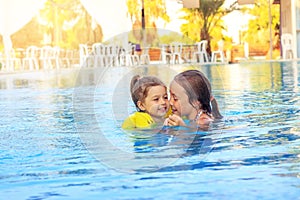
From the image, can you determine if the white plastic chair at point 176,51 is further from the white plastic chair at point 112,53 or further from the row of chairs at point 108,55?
the white plastic chair at point 112,53

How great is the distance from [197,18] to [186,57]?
5.83m

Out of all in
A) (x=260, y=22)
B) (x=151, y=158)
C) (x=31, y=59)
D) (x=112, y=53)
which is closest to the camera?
(x=151, y=158)

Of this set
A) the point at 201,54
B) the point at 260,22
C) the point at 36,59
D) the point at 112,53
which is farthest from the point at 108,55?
the point at 260,22

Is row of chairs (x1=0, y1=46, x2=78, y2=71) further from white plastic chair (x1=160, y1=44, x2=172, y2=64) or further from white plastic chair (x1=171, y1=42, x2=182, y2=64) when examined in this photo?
white plastic chair (x1=171, y1=42, x2=182, y2=64)

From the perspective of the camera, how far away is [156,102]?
2885 millimetres

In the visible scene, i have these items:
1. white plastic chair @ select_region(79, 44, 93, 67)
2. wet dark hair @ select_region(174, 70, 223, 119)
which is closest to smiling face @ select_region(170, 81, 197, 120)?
wet dark hair @ select_region(174, 70, 223, 119)

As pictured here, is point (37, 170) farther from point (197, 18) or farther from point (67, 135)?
point (197, 18)

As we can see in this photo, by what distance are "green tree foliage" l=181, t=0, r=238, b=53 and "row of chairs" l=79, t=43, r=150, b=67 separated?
4.26m

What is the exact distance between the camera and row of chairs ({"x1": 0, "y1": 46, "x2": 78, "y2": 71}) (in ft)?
46.8

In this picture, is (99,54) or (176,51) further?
(176,51)

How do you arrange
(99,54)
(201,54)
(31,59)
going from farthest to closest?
(201,54), (99,54), (31,59)

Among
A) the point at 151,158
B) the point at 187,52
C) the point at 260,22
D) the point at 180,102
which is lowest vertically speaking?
the point at 151,158

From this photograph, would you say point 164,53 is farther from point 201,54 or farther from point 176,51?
point 201,54

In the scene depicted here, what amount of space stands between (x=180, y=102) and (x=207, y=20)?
62.6 ft
